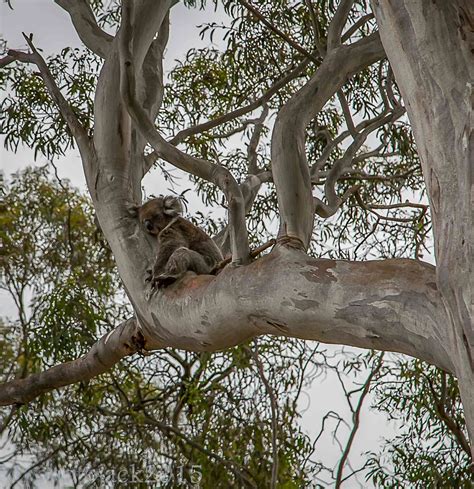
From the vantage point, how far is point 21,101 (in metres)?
4.90

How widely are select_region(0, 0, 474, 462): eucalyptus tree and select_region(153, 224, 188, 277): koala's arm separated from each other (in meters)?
0.06

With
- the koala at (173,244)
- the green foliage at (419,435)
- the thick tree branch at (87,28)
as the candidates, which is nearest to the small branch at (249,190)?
the koala at (173,244)

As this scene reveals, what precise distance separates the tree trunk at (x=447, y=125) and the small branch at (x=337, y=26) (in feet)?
4.20

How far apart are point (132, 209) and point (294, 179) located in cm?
90

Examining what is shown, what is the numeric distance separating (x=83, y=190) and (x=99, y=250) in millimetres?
762

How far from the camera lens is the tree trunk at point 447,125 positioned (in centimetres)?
154

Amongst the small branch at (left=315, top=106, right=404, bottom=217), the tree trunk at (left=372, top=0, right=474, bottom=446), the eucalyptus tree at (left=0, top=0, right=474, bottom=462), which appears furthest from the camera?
the small branch at (left=315, top=106, right=404, bottom=217)

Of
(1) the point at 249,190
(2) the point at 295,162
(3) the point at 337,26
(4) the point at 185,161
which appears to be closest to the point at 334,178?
(1) the point at 249,190

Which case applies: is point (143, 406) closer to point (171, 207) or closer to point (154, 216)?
point (171, 207)

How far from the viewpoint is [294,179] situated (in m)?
2.33

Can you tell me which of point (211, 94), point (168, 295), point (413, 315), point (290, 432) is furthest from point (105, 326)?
point (413, 315)

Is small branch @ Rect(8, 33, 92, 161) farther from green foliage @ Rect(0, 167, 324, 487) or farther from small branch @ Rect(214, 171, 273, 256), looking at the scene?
green foliage @ Rect(0, 167, 324, 487)

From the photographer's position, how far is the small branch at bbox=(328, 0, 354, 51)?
3.06 metres

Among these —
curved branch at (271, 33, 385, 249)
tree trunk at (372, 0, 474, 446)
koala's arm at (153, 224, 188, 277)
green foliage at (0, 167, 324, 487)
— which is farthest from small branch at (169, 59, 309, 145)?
tree trunk at (372, 0, 474, 446)
